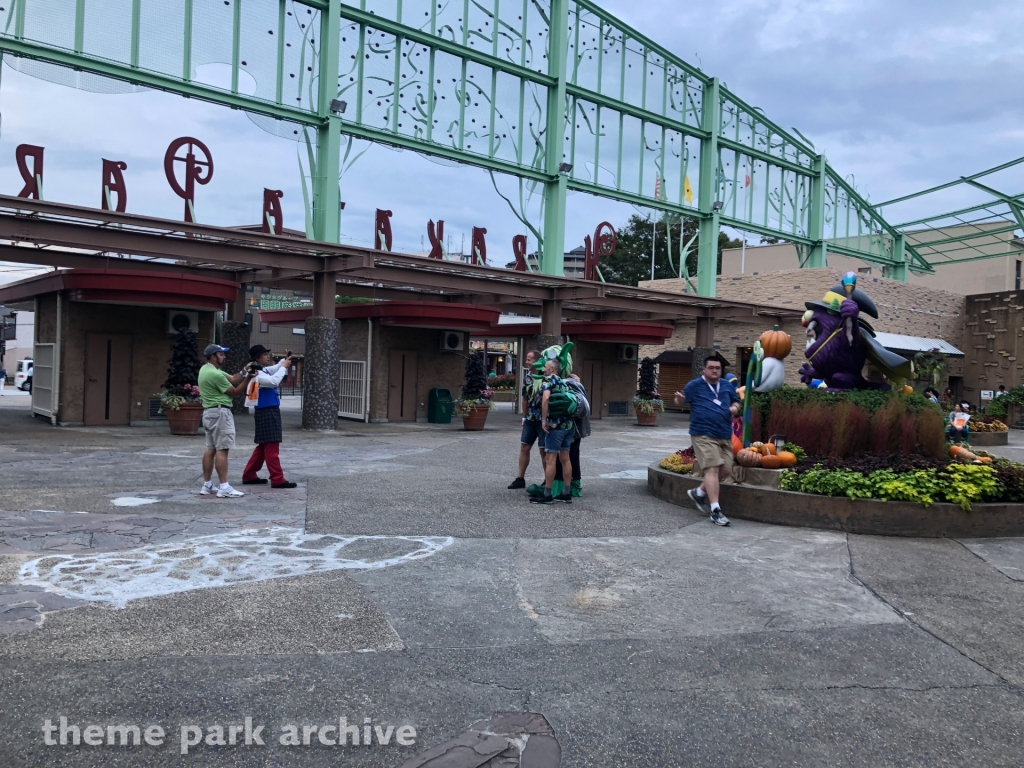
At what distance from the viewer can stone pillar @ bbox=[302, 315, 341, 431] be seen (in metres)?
18.2

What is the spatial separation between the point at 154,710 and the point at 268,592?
181cm

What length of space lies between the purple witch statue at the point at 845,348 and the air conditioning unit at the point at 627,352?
17.5m

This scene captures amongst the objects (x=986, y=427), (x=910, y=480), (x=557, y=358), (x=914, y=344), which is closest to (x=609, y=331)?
(x=986, y=427)

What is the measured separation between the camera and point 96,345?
1788 centimetres

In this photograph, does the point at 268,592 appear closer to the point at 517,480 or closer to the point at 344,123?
the point at 517,480

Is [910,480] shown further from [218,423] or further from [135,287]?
[135,287]

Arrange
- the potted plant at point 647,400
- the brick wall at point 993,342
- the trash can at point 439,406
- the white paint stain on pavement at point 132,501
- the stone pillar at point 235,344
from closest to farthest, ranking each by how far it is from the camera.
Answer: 1. the white paint stain on pavement at point 132,501
2. the stone pillar at point 235,344
3. the trash can at point 439,406
4. the potted plant at point 647,400
5. the brick wall at point 993,342

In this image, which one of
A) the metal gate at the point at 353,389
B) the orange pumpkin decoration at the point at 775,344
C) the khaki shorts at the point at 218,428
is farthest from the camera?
the metal gate at the point at 353,389

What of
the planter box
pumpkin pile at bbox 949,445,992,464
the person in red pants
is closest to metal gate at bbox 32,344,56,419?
the person in red pants

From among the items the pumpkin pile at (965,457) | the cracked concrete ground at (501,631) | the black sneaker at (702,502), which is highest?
the pumpkin pile at (965,457)

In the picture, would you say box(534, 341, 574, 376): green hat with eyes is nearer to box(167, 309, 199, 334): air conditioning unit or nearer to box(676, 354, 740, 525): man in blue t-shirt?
box(676, 354, 740, 525): man in blue t-shirt

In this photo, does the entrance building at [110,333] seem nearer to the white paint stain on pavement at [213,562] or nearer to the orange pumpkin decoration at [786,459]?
the white paint stain on pavement at [213,562]

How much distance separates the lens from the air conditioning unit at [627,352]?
95.3 ft

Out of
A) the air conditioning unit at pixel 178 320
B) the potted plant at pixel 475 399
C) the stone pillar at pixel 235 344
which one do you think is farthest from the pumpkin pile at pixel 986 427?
the air conditioning unit at pixel 178 320
